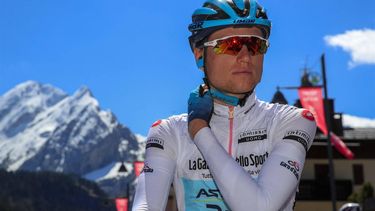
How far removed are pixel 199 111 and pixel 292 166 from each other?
60 cm

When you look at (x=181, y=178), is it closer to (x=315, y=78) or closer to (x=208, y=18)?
(x=208, y=18)

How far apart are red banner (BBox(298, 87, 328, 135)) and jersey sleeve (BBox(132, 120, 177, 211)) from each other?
20.4 meters

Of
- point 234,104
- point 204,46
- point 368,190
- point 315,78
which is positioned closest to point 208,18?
point 204,46

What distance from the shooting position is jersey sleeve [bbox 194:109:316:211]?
9.04 ft

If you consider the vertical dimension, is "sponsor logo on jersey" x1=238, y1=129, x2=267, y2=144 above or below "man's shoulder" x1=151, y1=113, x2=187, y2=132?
below

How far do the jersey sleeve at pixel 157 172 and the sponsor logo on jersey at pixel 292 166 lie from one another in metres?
0.67

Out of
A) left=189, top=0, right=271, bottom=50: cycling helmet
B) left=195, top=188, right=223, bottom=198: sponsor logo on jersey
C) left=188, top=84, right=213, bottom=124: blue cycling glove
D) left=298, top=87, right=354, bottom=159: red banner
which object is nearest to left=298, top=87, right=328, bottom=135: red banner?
left=298, top=87, right=354, bottom=159: red banner

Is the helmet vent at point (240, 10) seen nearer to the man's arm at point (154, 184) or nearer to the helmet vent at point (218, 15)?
the helmet vent at point (218, 15)

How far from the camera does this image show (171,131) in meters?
3.43

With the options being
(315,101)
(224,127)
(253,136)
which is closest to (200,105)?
(224,127)

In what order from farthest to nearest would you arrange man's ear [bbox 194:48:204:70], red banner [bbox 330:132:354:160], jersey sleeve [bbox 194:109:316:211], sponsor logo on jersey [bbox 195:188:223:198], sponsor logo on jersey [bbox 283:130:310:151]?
red banner [bbox 330:132:354:160]
man's ear [bbox 194:48:204:70]
sponsor logo on jersey [bbox 195:188:223:198]
sponsor logo on jersey [bbox 283:130:310:151]
jersey sleeve [bbox 194:109:316:211]

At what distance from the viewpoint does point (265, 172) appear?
2.89 meters

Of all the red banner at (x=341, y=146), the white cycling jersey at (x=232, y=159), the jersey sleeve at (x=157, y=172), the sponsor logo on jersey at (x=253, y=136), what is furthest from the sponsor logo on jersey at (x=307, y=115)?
the red banner at (x=341, y=146)

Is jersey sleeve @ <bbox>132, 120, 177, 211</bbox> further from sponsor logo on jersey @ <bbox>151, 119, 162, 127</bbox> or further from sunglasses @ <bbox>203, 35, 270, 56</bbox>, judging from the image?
sunglasses @ <bbox>203, 35, 270, 56</bbox>
